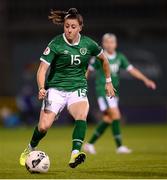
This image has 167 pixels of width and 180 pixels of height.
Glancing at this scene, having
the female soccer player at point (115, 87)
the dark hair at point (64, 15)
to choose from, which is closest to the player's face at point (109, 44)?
the female soccer player at point (115, 87)

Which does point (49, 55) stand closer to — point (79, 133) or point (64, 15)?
point (64, 15)

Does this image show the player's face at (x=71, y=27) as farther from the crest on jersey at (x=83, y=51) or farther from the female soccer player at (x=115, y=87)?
the female soccer player at (x=115, y=87)

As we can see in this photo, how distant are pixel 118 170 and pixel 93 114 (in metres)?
15.9

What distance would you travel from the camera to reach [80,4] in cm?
2881

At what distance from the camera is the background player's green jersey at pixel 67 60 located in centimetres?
1062

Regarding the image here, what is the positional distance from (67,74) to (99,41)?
17754mm

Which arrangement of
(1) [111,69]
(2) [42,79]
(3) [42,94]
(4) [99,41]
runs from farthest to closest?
(4) [99,41], (1) [111,69], (2) [42,79], (3) [42,94]

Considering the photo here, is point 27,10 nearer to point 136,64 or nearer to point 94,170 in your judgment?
point 136,64

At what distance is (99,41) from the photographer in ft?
93.4

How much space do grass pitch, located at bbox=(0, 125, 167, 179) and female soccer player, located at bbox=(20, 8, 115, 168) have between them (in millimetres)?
511

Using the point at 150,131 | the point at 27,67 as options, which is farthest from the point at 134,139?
the point at 27,67

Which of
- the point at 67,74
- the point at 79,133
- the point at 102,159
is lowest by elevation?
the point at 102,159

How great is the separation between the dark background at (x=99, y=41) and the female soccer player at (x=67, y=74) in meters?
15.8

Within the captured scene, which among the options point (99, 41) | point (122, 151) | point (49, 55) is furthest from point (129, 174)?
point (99, 41)
